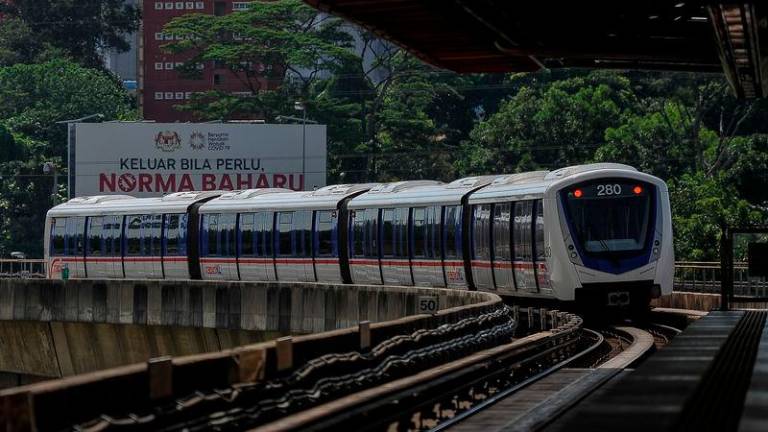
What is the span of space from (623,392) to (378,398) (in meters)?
2.00

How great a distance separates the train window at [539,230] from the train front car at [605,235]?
295mm

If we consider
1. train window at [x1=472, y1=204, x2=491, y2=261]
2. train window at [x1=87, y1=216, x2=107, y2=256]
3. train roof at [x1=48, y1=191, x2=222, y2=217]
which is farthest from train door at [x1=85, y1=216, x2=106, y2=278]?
train window at [x1=472, y1=204, x2=491, y2=261]

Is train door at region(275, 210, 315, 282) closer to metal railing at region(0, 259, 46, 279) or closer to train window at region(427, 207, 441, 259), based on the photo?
train window at region(427, 207, 441, 259)

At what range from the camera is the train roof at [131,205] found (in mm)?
50716

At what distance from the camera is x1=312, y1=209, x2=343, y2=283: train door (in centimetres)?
4400

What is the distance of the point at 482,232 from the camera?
36000 mm

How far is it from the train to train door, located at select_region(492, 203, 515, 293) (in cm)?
4

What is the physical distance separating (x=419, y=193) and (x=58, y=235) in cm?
1934

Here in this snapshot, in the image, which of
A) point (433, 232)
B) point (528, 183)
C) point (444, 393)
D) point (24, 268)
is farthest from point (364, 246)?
point (24, 268)

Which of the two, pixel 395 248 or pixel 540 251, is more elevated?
pixel 540 251

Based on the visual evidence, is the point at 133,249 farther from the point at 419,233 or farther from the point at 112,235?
the point at 419,233

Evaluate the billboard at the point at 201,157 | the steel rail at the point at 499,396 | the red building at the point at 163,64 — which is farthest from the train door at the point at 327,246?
the red building at the point at 163,64

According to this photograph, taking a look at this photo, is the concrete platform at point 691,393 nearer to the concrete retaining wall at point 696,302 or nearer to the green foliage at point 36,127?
the concrete retaining wall at point 696,302

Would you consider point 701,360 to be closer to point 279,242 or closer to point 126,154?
point 279,242
